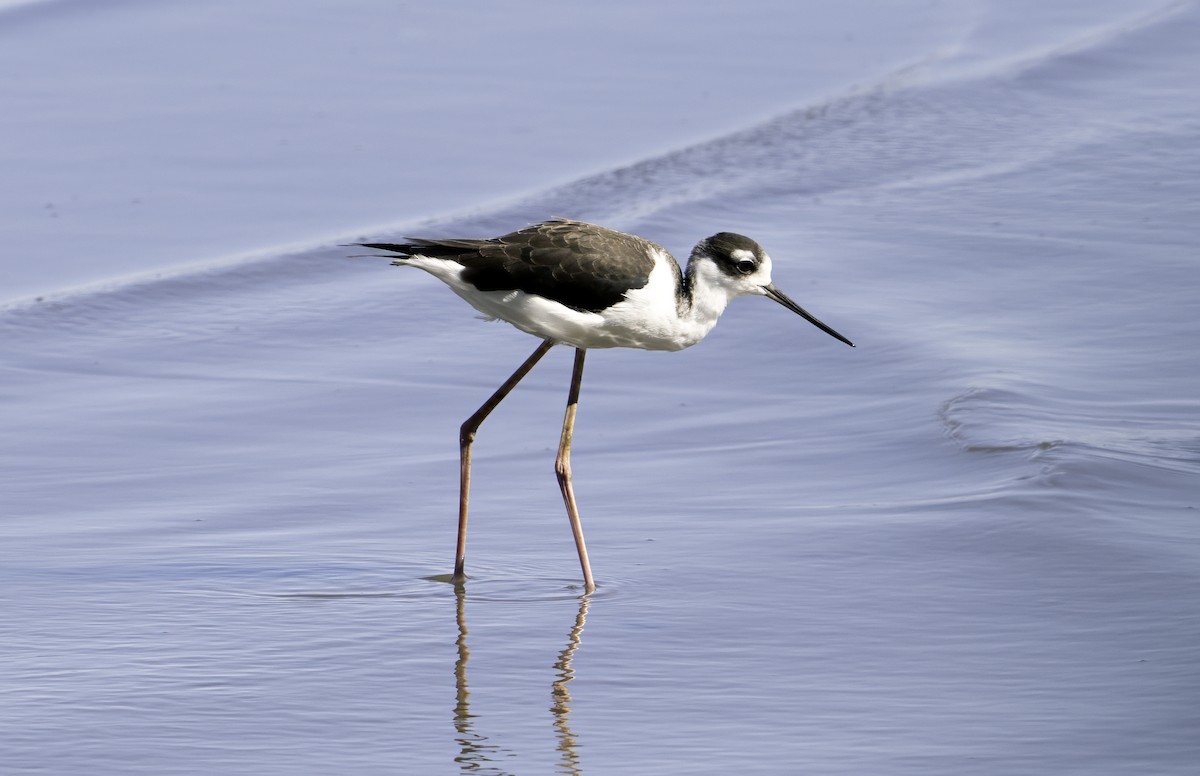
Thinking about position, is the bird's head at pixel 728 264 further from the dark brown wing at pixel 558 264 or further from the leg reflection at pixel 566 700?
the leg reflection at pixel 566 700

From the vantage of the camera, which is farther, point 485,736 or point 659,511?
point 659,511

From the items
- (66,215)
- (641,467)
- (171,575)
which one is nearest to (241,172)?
(66,215)

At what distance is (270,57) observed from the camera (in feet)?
50.5

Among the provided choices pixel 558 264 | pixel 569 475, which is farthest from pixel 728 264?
pixel 569 475

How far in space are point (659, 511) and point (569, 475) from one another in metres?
0.47

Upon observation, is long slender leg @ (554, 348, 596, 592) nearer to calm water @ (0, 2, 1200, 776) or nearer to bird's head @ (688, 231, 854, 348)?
calm water @ (0, 2, 1200, 776)

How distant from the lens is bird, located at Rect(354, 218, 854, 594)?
6273 mm

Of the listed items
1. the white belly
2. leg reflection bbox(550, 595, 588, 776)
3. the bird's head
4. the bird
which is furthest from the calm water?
the bird's head

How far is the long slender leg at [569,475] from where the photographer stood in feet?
20.7

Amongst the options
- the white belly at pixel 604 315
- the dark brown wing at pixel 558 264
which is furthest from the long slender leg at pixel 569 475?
the dark brown wing at pixel 558 264

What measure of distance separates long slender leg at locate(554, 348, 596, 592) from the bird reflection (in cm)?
31

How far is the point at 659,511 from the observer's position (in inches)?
278

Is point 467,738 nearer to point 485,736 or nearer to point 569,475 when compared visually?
point 485,736

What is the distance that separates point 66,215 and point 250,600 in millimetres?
6106
